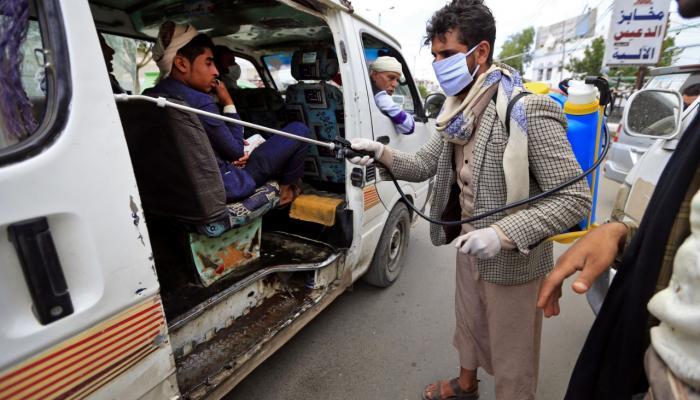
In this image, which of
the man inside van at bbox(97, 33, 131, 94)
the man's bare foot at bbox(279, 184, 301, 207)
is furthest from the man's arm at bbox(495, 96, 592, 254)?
the man inside van at bbox(97, 33, 131, 94)

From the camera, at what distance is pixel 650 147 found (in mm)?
2293

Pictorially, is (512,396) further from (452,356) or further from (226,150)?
(226,150)

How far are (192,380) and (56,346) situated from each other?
2.63 ft

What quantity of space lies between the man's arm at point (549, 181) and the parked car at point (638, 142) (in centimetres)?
298

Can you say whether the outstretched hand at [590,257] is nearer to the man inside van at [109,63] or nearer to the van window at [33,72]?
the van window at [33,72]

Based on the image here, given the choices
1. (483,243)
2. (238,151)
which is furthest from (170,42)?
(483,243)

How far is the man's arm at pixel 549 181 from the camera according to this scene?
1.27 meters

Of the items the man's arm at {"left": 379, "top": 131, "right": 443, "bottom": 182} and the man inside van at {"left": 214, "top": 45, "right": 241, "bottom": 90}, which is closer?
the man's arm at {"left": 379, "top": 131, "right": 443, "bottom": 182}

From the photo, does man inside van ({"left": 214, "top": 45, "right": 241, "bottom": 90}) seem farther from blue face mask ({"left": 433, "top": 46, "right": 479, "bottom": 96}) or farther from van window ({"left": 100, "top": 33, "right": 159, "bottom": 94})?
blue face mask ({"left": 433, "top": 46, "right": 479, "bottom": 96})

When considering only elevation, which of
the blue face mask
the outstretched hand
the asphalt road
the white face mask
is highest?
the white face mask

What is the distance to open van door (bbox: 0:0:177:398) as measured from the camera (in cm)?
89

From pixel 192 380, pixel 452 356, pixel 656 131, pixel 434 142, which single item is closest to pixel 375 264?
pixel 452 356

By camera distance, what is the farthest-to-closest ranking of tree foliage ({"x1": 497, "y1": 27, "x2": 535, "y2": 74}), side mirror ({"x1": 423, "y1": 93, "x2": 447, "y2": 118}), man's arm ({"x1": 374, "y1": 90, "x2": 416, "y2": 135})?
tree foliage ({"x1": 497, "y1": 27, "x2": 535, "y2": 74}), side mirror ({"x1": 423, "y1": 93, "x2": 447, "y2": 118}), man's arm ({"x1": 374, "y1": 90, "x2": 416, "y2": 135})

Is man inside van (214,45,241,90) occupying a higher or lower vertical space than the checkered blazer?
higher
